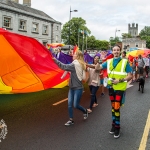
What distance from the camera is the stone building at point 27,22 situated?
31094 millimetres

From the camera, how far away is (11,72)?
6.41 metres

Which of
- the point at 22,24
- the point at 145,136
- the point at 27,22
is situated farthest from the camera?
the point at 27,22

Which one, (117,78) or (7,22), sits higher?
(7,22)

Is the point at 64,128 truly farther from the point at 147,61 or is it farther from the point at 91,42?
the point at 91,42

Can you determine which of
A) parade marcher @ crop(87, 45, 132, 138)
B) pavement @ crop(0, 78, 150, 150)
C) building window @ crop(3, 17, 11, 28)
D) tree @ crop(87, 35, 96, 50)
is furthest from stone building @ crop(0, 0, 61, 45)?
tree @ crop(87, 35, 96, 50)

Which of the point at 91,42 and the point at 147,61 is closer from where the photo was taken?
the point at 147,61

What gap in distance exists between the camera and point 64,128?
5020 mm

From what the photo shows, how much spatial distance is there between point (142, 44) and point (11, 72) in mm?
125596

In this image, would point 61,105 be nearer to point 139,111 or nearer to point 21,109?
point 21,109

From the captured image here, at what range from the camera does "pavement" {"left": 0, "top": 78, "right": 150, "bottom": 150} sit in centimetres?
411

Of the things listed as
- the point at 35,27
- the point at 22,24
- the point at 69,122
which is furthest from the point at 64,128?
the point at 35,27

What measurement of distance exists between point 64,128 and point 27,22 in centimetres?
3200

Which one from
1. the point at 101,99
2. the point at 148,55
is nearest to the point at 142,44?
the point at 148,55

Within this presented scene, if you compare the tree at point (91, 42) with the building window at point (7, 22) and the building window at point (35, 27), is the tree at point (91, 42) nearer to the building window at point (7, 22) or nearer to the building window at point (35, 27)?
the building window at point (35, 27)
